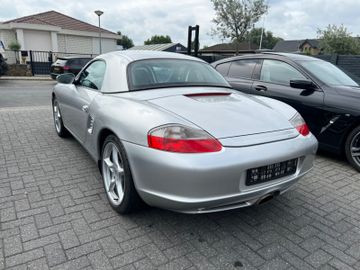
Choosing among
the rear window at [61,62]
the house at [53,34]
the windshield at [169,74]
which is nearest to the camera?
the windshield at [169,74]

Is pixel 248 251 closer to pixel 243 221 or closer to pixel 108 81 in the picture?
pixel 243 221

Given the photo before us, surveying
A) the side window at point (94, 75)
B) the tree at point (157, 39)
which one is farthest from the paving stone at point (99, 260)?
the tree at point (157, 39)

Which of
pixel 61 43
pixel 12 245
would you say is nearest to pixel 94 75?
pixel 12 245

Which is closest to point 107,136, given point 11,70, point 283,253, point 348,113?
point 283,253

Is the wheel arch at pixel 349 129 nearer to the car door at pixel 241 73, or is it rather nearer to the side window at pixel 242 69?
the car door at pixel 241 73

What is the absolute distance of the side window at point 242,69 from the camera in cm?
534

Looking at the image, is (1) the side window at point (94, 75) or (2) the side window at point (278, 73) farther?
(2) the side window at point (278, 73)

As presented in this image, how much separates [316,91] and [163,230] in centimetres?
311

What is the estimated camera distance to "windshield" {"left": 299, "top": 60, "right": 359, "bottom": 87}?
14.3 feet

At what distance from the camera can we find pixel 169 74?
312 cm

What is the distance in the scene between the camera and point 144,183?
7.10 feet

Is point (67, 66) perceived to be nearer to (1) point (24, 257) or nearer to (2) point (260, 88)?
(2) point (260, 88)

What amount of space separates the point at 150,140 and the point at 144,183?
34 cm

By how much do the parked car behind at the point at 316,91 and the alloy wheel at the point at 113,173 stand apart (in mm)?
2971
